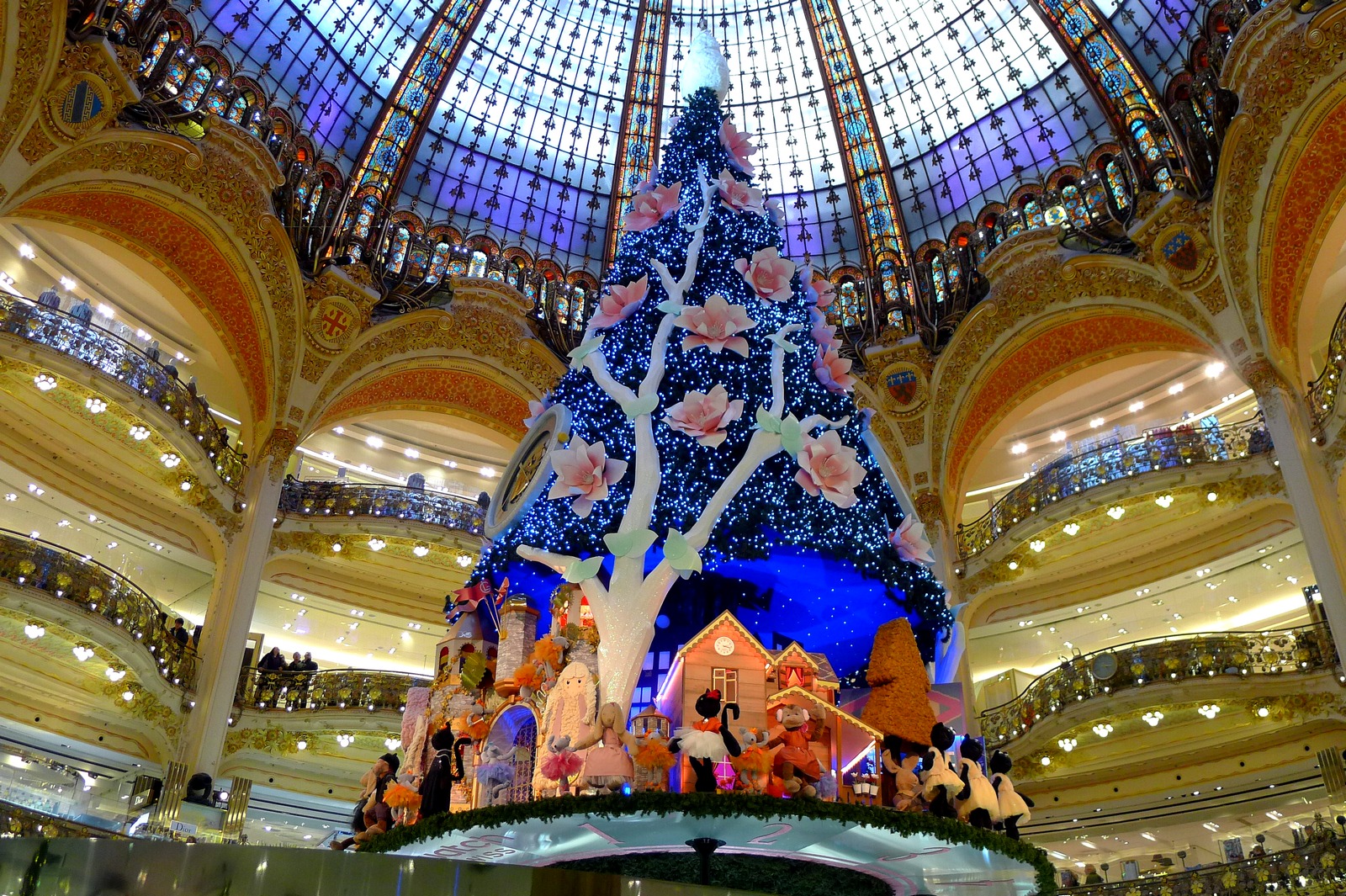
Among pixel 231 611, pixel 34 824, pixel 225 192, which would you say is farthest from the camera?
pixel 225 192

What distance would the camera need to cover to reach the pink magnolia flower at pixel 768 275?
916 centimetres

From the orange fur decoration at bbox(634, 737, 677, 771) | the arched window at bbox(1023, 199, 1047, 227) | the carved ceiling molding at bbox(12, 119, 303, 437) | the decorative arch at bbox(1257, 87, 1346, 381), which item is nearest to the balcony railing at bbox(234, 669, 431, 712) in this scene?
the carved ceiling molding at bbox(12, 119, 303, 437)

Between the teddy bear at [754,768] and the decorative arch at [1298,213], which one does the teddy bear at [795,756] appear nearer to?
the teddy bear at [754,768]

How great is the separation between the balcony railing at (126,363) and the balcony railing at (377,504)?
4.47 ft

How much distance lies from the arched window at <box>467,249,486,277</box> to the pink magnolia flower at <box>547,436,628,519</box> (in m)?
13.4

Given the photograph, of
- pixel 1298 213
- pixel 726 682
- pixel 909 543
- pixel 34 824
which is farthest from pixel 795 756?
pixel 1298 213

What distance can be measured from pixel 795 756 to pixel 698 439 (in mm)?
2444

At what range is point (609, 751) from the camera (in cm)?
696

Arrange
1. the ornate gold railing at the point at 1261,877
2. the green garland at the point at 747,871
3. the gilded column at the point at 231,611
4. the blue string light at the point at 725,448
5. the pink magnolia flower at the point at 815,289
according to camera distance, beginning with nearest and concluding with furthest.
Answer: the green garland at the point at 747,871 → the blue string light at the point at 725,448 → the pink magnolia flower at the point at 815,289 → the ornate gold railing at the point at 1261,877 → the gilded column at the point at 231,611

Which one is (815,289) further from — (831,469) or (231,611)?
(231,611)

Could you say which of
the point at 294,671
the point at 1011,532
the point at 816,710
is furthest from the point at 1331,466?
the point at 294,671

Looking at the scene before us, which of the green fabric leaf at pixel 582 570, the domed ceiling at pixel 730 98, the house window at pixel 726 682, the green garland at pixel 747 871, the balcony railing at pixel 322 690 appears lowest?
the green garland at pixel 747 871

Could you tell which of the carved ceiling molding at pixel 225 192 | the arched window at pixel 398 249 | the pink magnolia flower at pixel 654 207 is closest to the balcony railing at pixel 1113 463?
the pink magnolia flower at pixel 654 207

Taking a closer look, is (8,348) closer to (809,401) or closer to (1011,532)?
(809,401)
